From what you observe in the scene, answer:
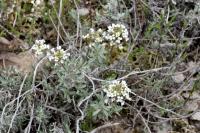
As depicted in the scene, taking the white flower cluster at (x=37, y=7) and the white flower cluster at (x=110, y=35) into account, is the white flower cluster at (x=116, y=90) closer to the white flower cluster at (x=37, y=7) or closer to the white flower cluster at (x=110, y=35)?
the white flower cluster at (x=110, y=35)

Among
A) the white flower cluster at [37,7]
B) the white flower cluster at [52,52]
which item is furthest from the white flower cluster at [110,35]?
the white flower cluster at [37,7]

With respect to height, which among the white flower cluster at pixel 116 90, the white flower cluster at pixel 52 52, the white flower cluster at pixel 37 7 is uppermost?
the white flower cluster at pixel 37 7

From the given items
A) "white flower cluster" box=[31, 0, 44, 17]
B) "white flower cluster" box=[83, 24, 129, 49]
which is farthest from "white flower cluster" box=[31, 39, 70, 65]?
"white flower cluster" box=[31, 0, 44, 17]

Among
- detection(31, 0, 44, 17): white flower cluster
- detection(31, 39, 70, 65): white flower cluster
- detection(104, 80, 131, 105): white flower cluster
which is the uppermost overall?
detection(31, 0, 44, 17): white flower cluster

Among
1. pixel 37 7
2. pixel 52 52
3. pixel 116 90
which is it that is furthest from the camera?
pixel 37 7

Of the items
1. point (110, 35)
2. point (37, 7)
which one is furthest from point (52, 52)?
point (37, 7)

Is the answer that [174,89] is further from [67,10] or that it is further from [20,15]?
[20,15]

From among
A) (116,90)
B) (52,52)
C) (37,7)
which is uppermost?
(37,7)

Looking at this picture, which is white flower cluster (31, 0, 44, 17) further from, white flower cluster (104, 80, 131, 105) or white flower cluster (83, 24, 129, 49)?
white flower cluster (104, 80, 131, 105)

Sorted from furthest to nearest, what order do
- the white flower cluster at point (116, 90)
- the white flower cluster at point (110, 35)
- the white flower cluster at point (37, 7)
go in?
1. the white flower cluster at point (37, 7)
2. the white flower cluster at point (110, 35)
3. the white flower cluster at point (116, 90)

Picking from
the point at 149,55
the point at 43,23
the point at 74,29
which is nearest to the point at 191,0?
the point at 149,55

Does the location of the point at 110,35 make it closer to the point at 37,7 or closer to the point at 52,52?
the point at 52,52

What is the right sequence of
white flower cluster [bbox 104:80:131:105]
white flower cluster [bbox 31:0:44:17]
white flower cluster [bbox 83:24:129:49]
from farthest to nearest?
white flower cluster [bbox 31:0:44:17], white flower cluster [bbox 83:24:129:49], white flower cluster [bbox 104:80:131:105]
